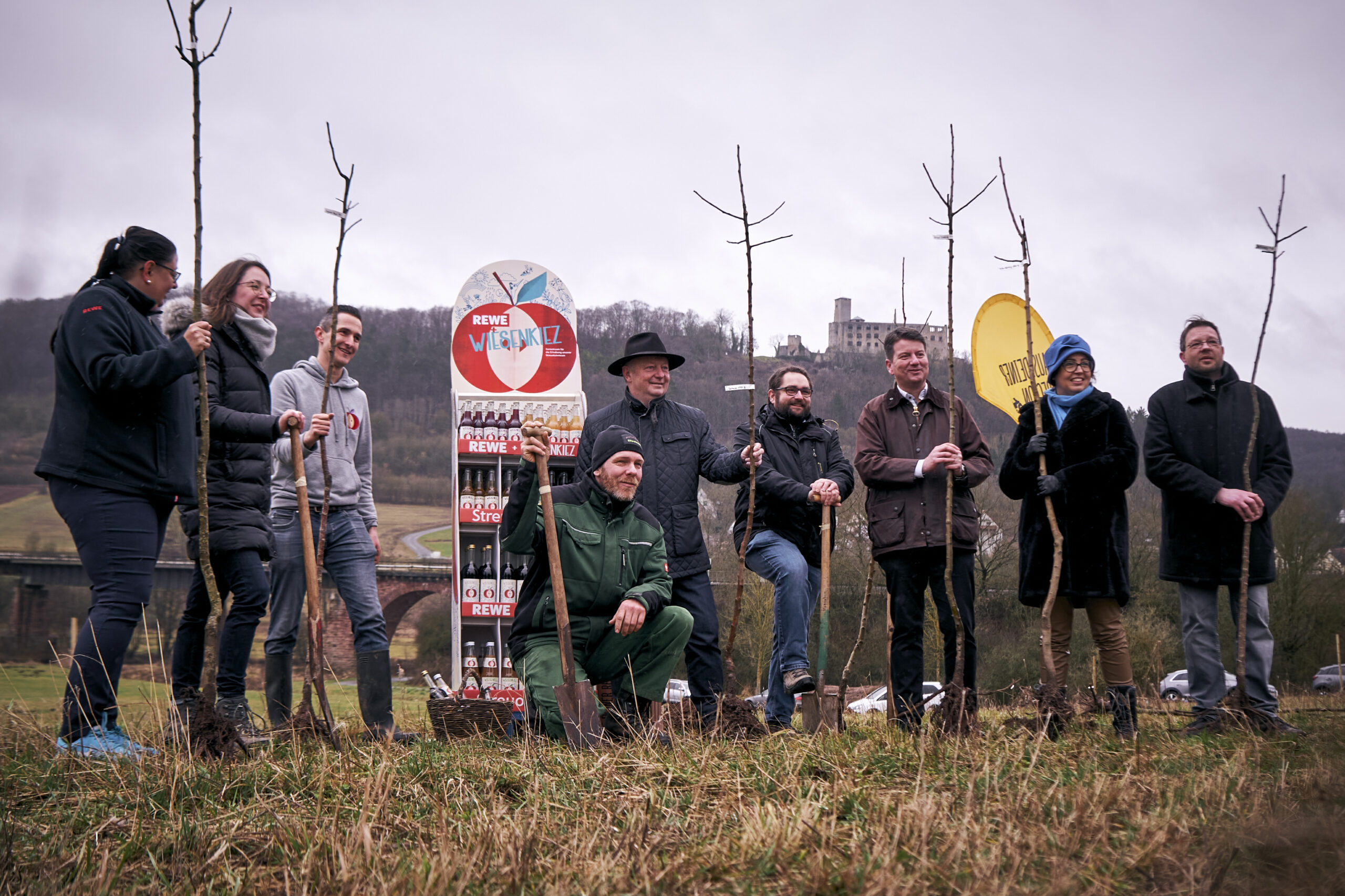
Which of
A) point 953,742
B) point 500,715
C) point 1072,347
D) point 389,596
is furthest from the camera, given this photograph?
point 389,596

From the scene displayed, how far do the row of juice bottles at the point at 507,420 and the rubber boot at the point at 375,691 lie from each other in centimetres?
289

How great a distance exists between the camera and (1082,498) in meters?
4.46

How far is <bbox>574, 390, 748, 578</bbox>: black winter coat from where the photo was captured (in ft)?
15.6

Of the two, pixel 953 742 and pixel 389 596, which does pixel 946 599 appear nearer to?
pixel 953 742

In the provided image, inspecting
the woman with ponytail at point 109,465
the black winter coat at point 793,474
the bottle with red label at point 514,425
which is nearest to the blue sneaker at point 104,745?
the woman with ponytail at point 109,465

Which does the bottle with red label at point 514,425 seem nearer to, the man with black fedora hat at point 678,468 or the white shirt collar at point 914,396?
the man with black fedora hat at point 678,468

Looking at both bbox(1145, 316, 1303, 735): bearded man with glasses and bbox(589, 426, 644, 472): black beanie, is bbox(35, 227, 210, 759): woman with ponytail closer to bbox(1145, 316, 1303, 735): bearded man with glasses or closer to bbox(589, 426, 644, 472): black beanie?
bbox(589, 426, 644, 472): black beanie

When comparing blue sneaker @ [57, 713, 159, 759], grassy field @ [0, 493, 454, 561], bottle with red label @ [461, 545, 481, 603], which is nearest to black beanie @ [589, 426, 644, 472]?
blue sneaker @ [57, 713, 159, 759]

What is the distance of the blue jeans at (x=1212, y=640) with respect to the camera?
460 centimetres

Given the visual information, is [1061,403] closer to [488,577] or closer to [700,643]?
[700,643]

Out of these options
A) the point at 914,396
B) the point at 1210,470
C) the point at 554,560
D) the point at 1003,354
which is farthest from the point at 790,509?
the point at 1210,470

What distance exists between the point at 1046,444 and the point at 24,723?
14.3ft

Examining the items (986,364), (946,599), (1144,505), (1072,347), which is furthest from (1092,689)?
(1144,505)

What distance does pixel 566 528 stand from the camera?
407cm
